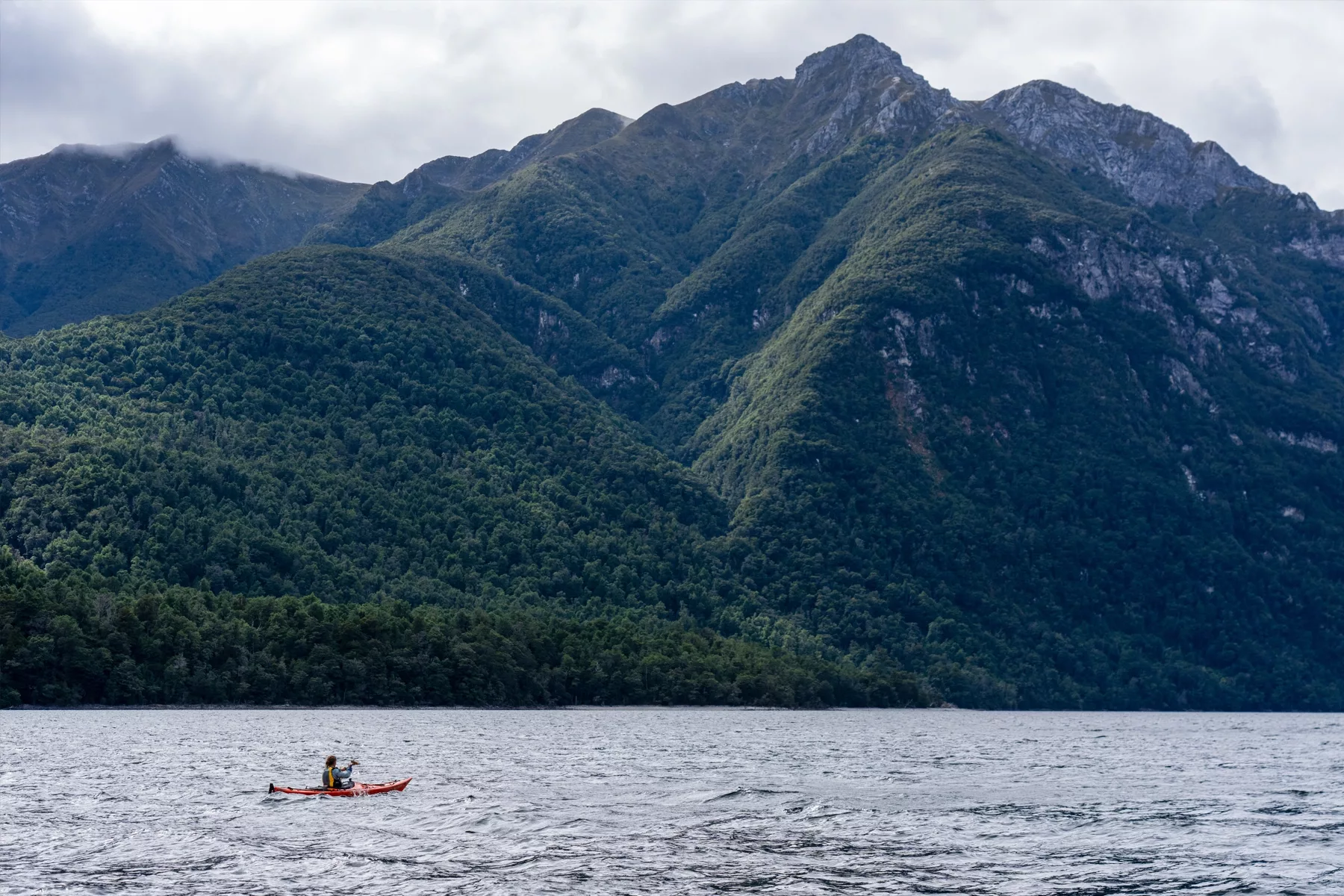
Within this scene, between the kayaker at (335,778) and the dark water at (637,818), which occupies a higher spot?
the kayaker at (335,778)

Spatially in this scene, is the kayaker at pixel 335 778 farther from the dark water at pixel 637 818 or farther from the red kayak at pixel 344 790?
the dark water at pixel 637 818

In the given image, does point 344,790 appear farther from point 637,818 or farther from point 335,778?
point 637,818

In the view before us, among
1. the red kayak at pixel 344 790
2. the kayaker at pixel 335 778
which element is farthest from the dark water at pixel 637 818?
the kayaker at pixel 335 778

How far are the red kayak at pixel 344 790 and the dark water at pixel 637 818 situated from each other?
559 mm

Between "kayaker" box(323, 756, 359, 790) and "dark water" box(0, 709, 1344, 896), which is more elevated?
"kayaker" box(323, 756, 359, 790)

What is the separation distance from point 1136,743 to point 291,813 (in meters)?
115

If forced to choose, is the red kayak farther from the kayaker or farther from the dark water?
the dark water

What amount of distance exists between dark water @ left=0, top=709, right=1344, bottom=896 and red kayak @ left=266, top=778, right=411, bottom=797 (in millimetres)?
559

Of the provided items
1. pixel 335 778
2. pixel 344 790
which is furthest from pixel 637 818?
pixel 335 778

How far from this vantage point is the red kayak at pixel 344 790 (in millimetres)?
83812

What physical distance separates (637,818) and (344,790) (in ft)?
63.0

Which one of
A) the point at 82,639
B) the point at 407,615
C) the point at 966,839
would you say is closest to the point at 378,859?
the point at 966,839

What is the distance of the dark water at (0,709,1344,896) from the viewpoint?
59188 mm

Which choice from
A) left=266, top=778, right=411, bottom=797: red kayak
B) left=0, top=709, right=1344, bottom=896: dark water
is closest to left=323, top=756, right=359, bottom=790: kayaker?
left=266, top=778, right=411, bottom=797: red kayak
